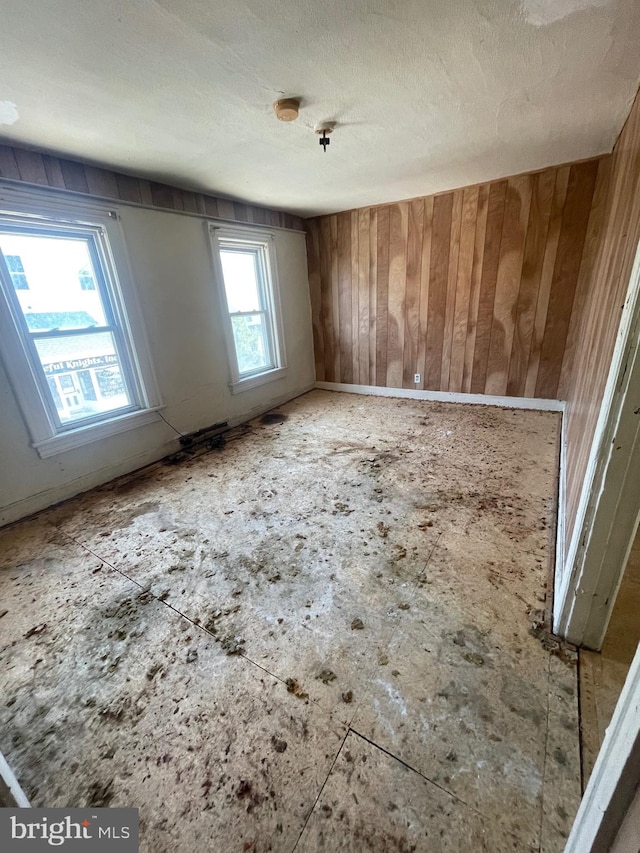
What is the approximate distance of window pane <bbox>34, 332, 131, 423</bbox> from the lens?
2498 mm

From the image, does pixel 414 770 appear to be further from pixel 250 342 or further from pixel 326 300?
pixel 326 300

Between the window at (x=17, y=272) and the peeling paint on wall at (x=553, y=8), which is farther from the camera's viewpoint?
the window at (x=17, y=272)

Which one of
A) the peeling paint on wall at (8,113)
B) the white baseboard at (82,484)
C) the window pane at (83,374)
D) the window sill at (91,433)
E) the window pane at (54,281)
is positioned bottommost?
the white baseboard at (82,484)

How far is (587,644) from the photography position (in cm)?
130

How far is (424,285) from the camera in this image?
408cm

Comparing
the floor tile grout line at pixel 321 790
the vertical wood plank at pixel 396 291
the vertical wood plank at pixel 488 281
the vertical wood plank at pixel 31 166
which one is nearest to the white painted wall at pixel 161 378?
the vertical wood plank at pixel 31 166

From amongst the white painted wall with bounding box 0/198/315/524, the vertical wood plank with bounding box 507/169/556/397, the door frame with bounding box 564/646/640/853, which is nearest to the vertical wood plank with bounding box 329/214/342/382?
the white painted wall with bounding box 0/198/315/524

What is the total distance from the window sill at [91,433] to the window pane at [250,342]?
1282 mm

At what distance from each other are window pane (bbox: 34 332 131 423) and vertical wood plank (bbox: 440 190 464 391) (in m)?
3.53

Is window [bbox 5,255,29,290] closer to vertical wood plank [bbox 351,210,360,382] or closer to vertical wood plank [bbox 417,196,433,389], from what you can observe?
vertical wood plank [bbox 351,210,360,382]

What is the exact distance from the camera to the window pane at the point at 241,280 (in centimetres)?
378

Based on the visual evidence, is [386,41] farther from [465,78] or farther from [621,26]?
[621,26]

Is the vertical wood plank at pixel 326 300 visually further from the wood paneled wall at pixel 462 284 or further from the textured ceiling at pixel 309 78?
the textured ceiling at pixel 309 78

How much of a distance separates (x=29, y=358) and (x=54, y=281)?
603 millimetres
